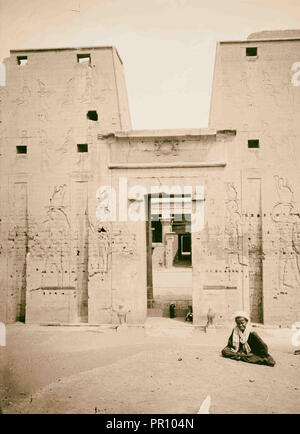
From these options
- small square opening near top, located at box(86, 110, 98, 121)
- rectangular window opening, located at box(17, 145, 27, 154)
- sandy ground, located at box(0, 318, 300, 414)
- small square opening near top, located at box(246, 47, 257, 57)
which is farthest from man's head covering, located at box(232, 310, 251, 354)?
rectangular window opening, located at box(17, 145, 27, 154)

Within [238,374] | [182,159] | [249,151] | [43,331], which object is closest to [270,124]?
[249,151]

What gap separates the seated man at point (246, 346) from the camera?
757 centimetres

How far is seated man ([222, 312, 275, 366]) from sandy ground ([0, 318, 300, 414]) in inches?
6.8

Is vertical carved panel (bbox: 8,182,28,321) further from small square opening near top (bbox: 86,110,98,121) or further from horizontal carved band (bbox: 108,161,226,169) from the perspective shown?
horizontal carved band (bbox: 108,161,226,169)

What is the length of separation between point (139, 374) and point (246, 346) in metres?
2.43

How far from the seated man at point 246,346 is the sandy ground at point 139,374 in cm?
17

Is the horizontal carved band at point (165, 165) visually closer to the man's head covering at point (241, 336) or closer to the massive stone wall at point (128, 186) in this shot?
the massive stone wall at point (128, 186)

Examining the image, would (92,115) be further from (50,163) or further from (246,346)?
(246,346)

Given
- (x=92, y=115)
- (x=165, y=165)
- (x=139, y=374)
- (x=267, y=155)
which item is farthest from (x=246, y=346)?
(x=92, y=115)

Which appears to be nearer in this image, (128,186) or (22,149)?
(128,186)

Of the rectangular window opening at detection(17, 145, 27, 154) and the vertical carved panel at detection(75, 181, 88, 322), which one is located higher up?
→ the rectangular window opening at detection(17, 145, 27, 154)

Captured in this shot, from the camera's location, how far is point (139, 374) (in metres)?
7.09

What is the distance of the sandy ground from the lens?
5984 millimetres

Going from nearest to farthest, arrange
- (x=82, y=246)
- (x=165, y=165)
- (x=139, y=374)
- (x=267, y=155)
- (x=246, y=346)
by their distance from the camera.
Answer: (x=139, y=374)
(x=246, y=346)
(x=267, y=155)
(x=165, y=165)
(x=82, y=246)
